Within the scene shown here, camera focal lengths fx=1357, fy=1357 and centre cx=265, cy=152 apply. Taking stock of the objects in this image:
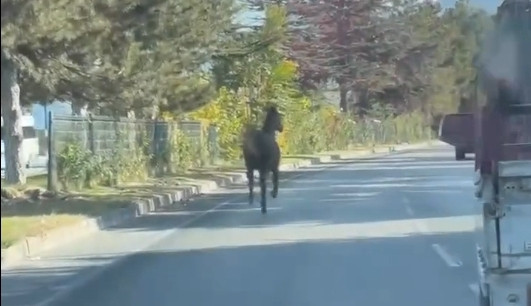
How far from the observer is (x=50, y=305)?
13273mm

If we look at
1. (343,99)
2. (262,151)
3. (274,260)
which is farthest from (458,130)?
(343,99)

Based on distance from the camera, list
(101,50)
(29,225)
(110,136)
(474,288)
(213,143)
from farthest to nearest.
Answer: (213,143) → (110,136) → (101,50) → (29,225) → (474,288)

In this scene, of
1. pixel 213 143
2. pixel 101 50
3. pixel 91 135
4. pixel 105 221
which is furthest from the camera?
pixel 213 143

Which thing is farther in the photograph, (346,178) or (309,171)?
(309,171)

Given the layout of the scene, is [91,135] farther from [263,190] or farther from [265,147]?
[263,190]

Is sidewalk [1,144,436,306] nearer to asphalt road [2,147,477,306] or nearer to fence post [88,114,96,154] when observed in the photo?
asphalt road [2,147,477,306]

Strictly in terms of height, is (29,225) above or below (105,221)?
above

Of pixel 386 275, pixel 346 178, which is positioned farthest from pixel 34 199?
pixel 346 178

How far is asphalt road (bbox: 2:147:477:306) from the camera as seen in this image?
1348cm

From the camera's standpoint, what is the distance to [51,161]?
94.4ft

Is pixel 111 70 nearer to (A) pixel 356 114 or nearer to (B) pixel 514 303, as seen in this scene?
(B) pixel 514 303

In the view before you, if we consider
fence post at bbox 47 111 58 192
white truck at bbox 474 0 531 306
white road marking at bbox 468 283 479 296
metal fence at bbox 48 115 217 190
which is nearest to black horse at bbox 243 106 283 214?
fence post at bbox 47 111 58 192

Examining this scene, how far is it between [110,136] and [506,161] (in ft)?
84.5

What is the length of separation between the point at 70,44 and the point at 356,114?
6645cm
